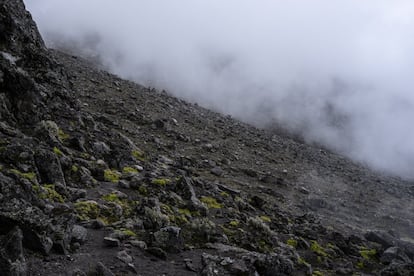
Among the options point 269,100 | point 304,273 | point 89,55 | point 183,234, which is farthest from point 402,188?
point 89,55

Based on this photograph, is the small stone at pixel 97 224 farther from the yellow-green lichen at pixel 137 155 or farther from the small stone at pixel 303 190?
the small stone at pixel 303 190

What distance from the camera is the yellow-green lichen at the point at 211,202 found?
50.9ft

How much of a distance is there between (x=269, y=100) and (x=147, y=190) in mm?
46402

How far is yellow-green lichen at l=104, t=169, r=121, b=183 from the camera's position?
45.5 ft

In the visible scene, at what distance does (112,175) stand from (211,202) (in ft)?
A: 13.4

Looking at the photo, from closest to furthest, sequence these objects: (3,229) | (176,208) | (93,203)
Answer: (3,229) < (93,203) < (176,208)

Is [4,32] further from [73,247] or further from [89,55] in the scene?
[89,55]

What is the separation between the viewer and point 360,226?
907 inches

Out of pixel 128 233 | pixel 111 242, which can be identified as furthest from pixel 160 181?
pixel 111 242

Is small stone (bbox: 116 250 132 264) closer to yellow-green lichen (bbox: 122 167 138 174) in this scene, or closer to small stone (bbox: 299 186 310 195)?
yellow-green lichen (bbox: 122 167 138 174)

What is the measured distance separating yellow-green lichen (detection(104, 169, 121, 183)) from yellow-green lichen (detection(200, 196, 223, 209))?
350 cm

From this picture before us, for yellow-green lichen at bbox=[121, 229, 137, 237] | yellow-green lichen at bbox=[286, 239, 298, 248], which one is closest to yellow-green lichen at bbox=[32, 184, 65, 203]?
yellow-green lichen at bbox=[121, 229, 137, 237]

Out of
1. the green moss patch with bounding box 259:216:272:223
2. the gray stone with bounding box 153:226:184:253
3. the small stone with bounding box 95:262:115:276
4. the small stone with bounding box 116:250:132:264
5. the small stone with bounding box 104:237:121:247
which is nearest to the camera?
the small stone with bounding box 95:262:115:276

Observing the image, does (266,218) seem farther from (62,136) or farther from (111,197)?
(62,136)
